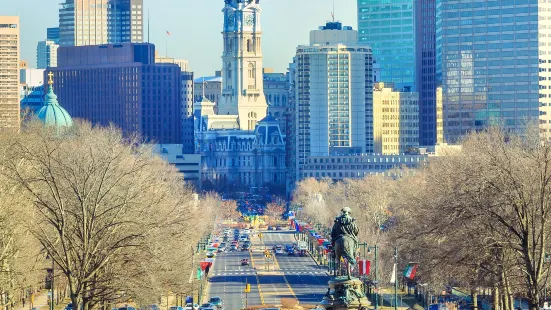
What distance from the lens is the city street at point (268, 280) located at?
134 metres

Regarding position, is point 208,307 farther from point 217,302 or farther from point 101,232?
point 101,232

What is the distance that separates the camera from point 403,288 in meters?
140

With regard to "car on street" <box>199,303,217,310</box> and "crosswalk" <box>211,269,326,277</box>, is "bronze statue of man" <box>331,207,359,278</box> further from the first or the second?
"crosswalk" <box>211,269,326,277</box>

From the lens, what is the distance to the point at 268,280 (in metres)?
159

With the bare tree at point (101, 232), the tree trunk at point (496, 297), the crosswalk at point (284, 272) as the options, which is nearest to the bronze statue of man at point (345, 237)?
the bare tree at point (101, 232)

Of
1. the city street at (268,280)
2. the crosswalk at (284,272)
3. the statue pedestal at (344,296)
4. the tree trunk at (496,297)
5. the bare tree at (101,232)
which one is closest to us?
the statue pedestal at (344,296)

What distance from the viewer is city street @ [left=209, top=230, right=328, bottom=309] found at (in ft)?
441

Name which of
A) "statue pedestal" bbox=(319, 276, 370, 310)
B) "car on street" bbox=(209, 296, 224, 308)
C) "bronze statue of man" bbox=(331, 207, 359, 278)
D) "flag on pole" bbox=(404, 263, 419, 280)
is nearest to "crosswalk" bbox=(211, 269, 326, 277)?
"car on street" bbox=(209, 296, 224, 308)

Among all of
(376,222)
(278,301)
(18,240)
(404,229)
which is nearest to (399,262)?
(404,229)

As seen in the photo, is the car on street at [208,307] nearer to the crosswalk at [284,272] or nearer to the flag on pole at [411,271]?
the flag on pole at [411,271]

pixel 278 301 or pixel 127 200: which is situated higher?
pixel 127 200

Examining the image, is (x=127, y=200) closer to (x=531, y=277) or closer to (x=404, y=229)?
(x=531, y=277)

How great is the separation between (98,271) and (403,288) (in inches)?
2187

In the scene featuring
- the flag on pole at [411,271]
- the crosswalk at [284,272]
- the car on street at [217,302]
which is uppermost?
the flag on pole at [411,271]
